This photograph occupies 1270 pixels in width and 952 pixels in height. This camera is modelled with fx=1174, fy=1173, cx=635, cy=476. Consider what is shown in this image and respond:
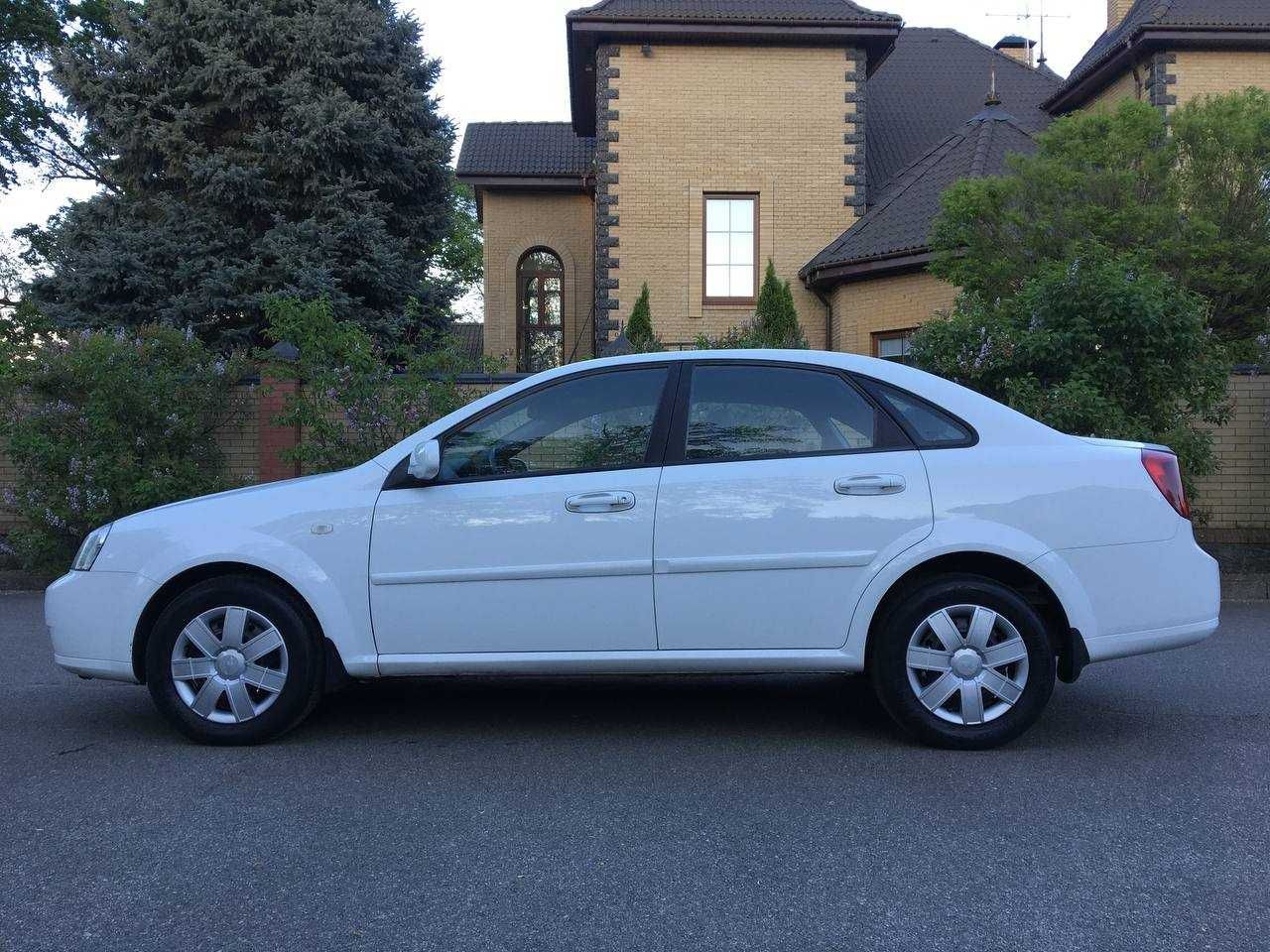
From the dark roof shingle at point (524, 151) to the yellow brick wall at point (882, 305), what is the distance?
746cm

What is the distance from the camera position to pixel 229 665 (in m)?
4.98

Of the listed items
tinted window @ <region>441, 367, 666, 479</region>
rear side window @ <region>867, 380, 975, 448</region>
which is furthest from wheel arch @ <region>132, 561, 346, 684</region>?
rear side window @ <region>867, 380, 975, 448</region>

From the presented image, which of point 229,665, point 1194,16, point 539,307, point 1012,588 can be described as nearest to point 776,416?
point 1012,588

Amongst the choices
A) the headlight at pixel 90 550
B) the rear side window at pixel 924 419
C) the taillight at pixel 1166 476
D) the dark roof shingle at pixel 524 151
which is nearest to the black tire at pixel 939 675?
the rear side window at pixel 924 419

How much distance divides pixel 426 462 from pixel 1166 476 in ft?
10.2

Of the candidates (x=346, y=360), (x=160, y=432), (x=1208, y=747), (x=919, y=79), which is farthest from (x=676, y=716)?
(x=919, y=79)

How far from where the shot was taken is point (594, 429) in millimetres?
5102

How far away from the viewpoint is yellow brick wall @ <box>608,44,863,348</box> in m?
19.6

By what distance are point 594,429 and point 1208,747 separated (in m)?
2.93

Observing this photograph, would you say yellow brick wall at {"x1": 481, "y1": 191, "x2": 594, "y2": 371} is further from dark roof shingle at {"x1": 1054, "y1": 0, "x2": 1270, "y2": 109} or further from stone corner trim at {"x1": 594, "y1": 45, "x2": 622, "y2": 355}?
dark roof shingle at {"x1": 1054, "y1": 0, "x2": 1270, "y2": 109}

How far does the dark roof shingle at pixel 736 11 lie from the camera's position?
62.7ft

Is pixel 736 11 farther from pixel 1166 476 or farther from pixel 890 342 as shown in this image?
pixel 1166 476

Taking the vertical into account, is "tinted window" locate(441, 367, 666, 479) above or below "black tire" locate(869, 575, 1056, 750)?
above

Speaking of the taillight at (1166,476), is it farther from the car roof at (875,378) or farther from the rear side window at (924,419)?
the rear side window at (924,419)
